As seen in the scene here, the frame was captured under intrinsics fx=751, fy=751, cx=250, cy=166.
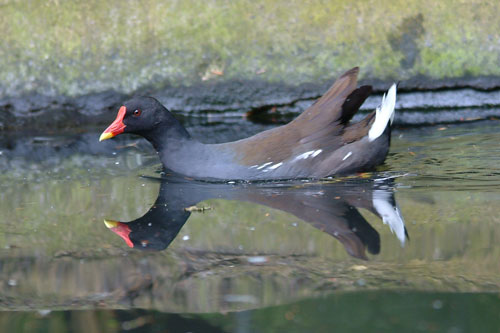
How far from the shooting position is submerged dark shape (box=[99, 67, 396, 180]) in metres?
4.93

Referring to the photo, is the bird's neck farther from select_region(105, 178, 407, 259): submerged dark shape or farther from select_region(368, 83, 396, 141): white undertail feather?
select_region(368, 83, 396, 141): white undertail feather

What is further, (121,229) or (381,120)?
(381,120)

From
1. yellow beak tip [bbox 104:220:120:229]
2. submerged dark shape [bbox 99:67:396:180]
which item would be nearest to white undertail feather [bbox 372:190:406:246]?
submerged dark shape [bbox 99:67:396:180]

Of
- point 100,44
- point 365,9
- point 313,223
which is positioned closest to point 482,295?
point 313,223

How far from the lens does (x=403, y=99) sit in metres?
7.14

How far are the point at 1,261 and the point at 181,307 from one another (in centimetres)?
117

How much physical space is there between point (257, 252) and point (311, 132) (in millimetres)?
1604

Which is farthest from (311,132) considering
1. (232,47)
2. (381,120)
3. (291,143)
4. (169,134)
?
(232,47)

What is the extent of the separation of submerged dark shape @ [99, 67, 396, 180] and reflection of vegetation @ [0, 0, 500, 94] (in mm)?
2099

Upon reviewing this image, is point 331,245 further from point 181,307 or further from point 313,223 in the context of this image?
point 181,307

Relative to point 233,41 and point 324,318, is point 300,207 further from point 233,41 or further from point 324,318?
point 233,41

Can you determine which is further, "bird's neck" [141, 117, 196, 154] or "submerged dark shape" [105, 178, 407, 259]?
"bird's neck" [141, 117, 196, 154]

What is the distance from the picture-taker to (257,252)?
11.9 feet

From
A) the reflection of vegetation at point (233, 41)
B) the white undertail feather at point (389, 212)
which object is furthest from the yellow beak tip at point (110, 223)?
the reflection of vegetation at point (233, 41)
